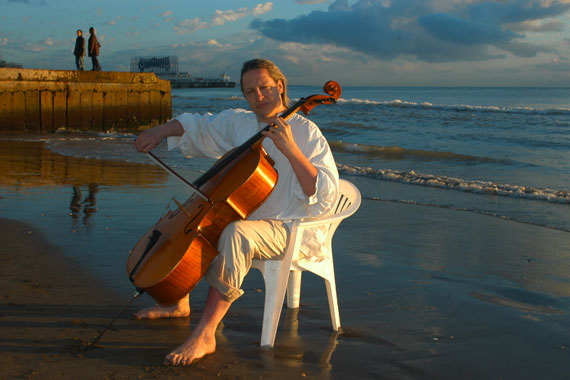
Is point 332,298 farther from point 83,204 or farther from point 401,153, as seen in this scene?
point 401,153

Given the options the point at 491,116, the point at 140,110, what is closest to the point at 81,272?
the point at 140,110

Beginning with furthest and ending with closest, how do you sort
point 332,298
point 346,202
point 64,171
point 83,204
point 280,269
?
point 64,171 < point 83,204 < point 346,202 < point 332,298 < point 280,269

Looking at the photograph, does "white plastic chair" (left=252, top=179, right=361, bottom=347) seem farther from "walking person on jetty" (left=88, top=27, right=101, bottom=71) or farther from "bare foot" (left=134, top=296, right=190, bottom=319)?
"walking person on jetty" (left=88, top=27, right=101, bottom=71)

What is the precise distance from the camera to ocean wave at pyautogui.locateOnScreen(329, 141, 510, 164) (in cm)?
1123

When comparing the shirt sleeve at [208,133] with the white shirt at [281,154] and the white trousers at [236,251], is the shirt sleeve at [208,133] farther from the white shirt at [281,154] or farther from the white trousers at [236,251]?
the white trousers at [236,251]

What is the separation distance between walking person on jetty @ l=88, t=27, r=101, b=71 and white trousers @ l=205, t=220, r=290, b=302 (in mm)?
16842

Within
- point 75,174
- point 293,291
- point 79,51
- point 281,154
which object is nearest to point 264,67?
point 281,154

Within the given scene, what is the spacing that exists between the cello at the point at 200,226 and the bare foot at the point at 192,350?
19 cm

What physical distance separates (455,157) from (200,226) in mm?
9924

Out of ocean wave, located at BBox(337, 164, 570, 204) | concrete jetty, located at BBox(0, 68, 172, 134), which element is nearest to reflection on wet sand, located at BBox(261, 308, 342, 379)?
ocean wave, located at BBox(337, 164, 570, 204)

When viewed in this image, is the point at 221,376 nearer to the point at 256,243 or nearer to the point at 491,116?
the point at 256,243

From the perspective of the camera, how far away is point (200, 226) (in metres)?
2.35

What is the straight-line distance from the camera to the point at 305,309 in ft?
10.3

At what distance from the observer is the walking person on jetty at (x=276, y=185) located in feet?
7.87
